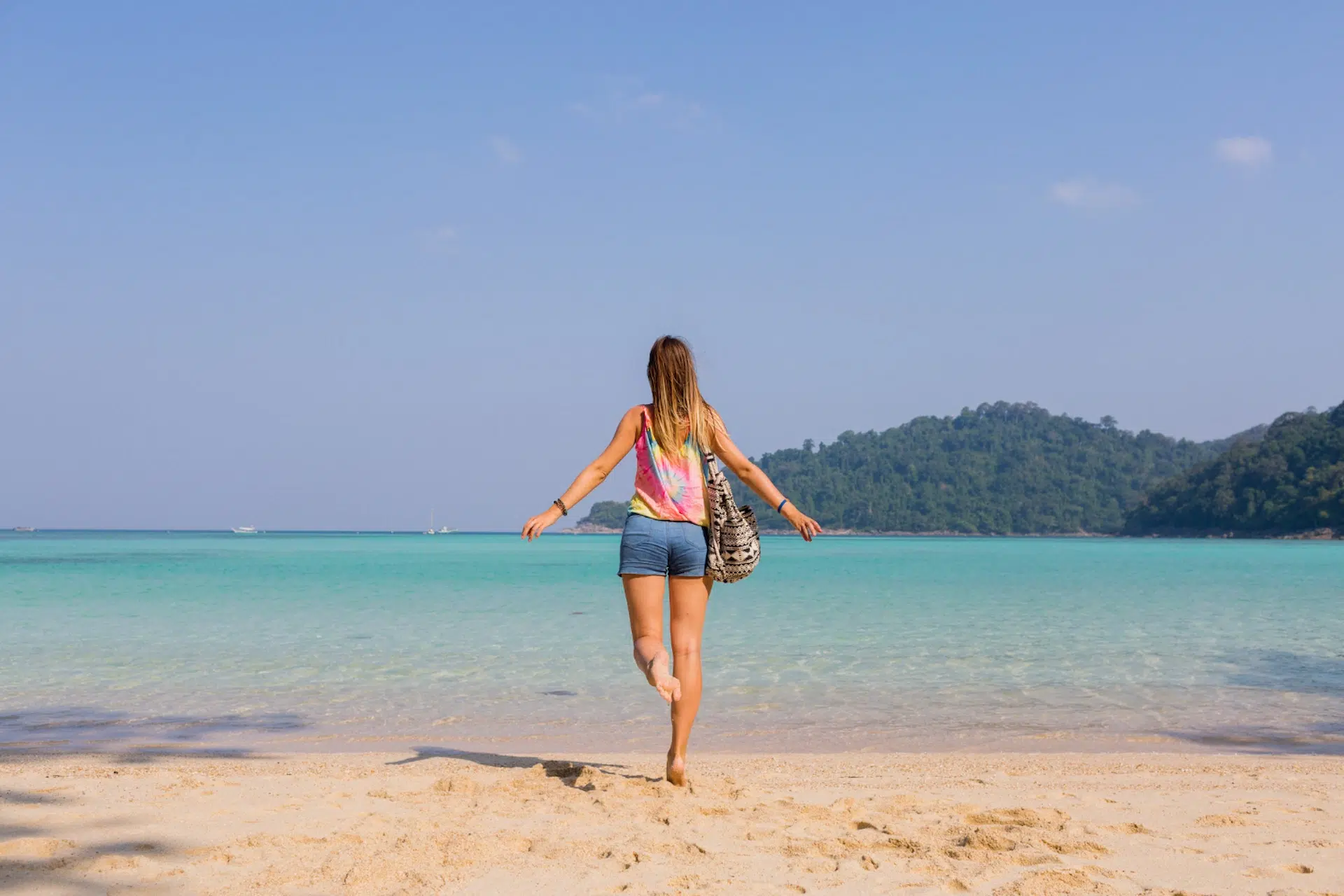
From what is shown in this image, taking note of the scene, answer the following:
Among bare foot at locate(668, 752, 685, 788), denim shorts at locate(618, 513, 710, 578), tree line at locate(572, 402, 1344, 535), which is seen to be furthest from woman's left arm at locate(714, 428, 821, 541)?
tree line at locate(572, 402, 1344, 535)

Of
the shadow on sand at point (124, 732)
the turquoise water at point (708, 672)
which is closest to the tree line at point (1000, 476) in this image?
the turquoise water at point (708, 672)

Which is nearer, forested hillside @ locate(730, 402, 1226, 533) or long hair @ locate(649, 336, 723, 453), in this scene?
long hair @ locate(649, 336, 723, 453)

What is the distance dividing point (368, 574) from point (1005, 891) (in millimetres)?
33995

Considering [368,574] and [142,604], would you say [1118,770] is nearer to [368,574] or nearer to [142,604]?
[142,604]

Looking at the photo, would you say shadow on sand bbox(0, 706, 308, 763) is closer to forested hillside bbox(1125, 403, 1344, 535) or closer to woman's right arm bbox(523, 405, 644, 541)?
woman's right arm bbox(523, 405, 644, 541)

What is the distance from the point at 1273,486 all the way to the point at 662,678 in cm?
11090

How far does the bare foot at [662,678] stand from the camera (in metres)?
4.25

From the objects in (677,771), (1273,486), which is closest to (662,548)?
(677,771)

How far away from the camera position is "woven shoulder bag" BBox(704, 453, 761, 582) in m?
4.62

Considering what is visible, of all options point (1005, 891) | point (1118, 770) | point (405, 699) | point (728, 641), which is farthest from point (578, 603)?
point (1005, 891)

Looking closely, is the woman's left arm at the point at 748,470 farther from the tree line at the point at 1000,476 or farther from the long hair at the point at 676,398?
the tree line at the point at 1000,476

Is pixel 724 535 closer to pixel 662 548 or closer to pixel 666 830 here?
pixel 662 548

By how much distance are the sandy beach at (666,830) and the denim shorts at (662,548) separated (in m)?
1.04

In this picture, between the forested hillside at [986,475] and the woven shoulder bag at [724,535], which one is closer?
the woven shoulder bag at [724,535]
